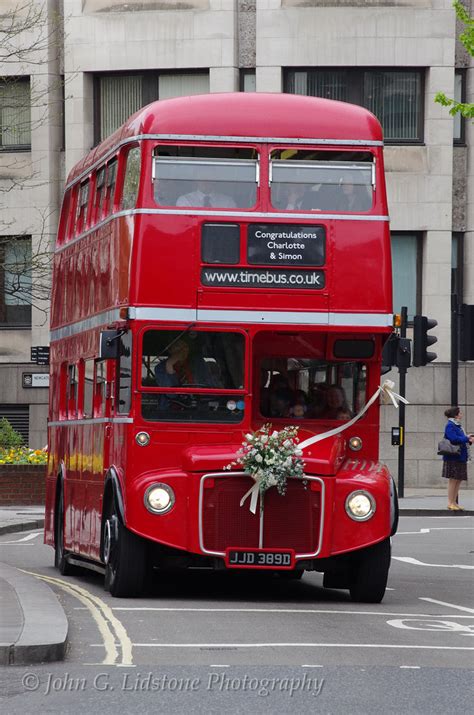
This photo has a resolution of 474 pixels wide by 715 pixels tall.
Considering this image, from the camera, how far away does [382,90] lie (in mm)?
40188

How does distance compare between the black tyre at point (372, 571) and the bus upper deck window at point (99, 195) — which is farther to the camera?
the bus upper deck window at point (99, 195)

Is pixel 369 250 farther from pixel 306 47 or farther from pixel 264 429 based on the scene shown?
pixel 306 47

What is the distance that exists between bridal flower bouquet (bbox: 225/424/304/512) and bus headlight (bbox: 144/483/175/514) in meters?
0.56

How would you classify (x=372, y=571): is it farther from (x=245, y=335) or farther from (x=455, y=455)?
(x=455, y=455)

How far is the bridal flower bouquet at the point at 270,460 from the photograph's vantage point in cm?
1479

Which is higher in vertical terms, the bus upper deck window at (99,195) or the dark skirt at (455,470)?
the bus upper deck window at (99,195)

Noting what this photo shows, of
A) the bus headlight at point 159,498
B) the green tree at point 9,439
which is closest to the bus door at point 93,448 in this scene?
the bus headlight at point 159,498

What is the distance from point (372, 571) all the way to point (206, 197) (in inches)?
145

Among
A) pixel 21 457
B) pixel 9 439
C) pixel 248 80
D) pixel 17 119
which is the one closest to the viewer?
pixel 21 457

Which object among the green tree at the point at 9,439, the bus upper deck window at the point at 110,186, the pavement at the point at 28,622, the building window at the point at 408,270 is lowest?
the pavement at the point at 28,622

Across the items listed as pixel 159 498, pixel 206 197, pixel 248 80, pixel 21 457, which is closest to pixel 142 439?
pixel 159 498

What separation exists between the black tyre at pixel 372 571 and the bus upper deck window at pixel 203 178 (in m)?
3.31

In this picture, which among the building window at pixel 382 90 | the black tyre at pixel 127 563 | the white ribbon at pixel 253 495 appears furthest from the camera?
the building window at pixel 382 90

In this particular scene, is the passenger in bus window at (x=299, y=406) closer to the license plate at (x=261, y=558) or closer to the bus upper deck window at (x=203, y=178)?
the license plate at (x=261, y=558)
